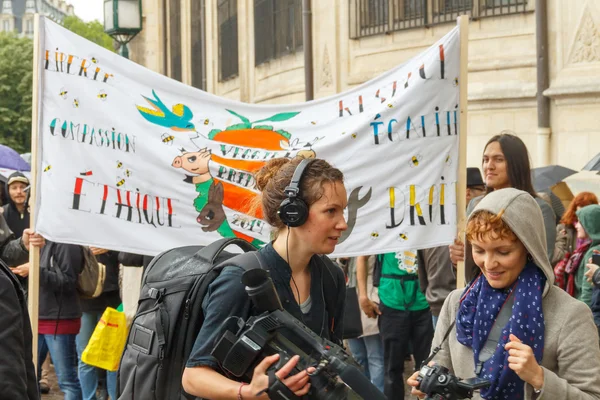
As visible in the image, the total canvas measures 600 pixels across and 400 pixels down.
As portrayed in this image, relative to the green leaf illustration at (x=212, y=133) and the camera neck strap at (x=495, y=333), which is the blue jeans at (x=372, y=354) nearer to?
the green leaf illustration at (x=212, y=133)

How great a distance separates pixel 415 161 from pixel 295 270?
3185 millimetres

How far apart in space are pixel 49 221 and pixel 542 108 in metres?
8.52

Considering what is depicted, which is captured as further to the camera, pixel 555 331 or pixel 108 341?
pixel 108 341

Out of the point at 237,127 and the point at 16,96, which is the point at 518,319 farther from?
the point at 16,96

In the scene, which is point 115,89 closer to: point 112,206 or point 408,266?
point 112,206

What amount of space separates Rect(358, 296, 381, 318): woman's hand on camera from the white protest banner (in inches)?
52.7

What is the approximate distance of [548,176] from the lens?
11938 mm

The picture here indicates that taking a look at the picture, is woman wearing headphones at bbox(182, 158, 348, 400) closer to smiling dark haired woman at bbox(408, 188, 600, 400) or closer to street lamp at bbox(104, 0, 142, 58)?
smiling dark haired woman at bbox(408, 188, 600, 400)

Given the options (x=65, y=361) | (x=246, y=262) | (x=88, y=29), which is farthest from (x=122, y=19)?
(x=88, y=29)

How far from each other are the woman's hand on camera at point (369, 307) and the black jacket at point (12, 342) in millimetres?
4864

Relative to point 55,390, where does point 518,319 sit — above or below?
above

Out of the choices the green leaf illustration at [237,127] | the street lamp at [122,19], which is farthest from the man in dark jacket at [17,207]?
the street lamp at [122,19]

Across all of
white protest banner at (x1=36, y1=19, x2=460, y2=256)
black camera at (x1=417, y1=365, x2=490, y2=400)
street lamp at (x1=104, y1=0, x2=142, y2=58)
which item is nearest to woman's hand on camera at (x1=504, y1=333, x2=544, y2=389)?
black camera at (x1=417, y1=365, x2=490, y2=400)

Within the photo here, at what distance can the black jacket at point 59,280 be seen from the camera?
26.6ft
